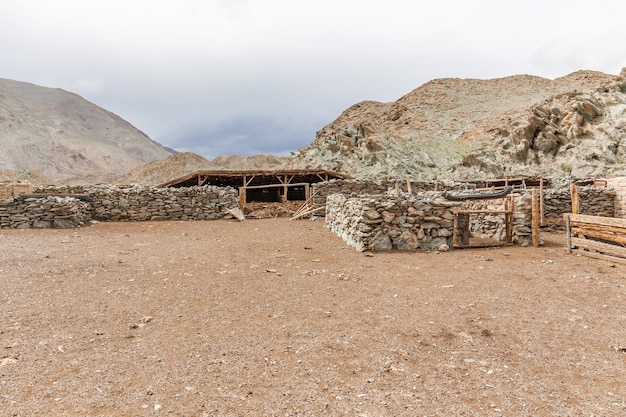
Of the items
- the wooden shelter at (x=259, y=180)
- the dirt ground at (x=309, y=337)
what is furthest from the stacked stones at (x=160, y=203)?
the dirt ground at (x=309, y=337)

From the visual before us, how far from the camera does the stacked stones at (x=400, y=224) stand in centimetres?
970

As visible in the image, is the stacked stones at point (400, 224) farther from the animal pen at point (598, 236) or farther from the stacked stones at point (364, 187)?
the stacked stones at point (364, 187)

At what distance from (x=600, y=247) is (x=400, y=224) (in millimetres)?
5162

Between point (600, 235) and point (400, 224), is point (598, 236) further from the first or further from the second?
point (400, 224)

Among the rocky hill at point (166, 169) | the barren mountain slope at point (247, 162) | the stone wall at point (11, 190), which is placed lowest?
the stone wall at point (11, 190)

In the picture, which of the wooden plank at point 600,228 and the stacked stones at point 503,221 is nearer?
the wooden plank at point 600,228

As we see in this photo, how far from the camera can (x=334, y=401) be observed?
3.01m

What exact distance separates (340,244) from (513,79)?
3088 inches

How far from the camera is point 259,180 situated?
2541 cm

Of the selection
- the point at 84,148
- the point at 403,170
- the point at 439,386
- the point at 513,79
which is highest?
the point at 513,79

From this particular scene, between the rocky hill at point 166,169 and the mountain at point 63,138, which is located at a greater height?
the mountain at point 63,138

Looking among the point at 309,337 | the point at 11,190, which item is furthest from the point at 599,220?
the point at 11,190

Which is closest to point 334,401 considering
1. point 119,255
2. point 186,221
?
point 119,255

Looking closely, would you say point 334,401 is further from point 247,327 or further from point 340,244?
point 340,244
